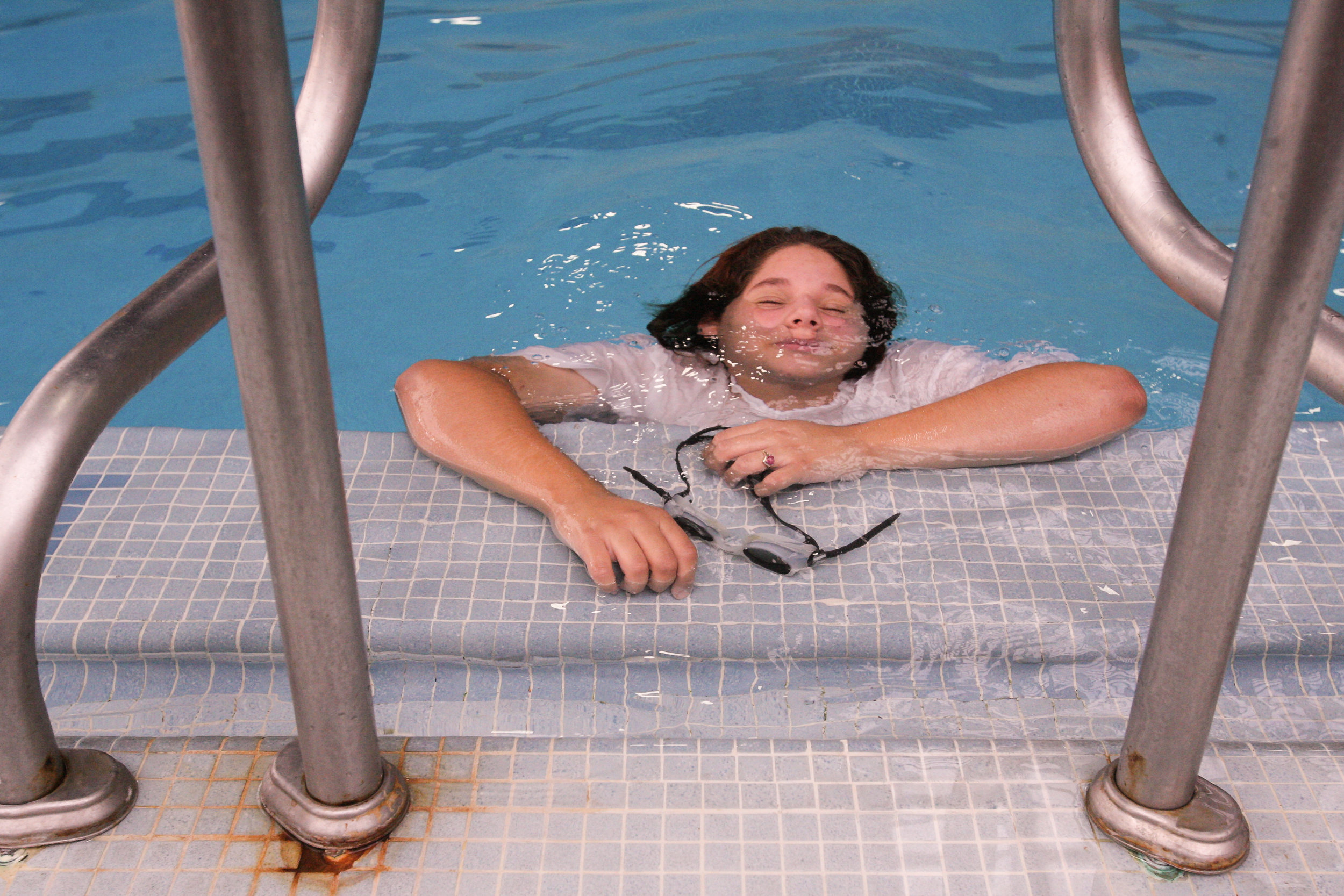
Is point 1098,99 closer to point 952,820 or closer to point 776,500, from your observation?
point 952,820

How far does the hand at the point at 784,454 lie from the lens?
1.76 metres

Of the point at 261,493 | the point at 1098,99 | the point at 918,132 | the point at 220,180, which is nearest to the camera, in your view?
the point at 220,180

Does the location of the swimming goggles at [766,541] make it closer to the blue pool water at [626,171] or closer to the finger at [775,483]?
the finger at [775,483]

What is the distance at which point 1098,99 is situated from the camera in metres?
1.02

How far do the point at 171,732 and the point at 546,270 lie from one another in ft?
8.98

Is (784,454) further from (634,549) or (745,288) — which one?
(745,288)

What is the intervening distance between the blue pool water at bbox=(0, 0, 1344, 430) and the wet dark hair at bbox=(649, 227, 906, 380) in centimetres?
71

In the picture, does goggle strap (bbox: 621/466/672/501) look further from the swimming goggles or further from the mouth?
the mouth

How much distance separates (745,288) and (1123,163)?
1676 mm

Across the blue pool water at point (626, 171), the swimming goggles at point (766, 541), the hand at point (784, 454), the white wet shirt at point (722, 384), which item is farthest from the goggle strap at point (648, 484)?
the blue pool water at point (626, 171)

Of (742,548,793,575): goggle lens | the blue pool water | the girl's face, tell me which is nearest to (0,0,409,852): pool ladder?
(742,548,793,575): goggle lens

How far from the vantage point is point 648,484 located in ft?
5.82

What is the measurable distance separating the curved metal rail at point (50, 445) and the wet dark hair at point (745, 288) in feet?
6.24

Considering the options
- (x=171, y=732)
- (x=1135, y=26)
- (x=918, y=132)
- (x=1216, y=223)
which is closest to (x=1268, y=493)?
(x=171, y=732)
